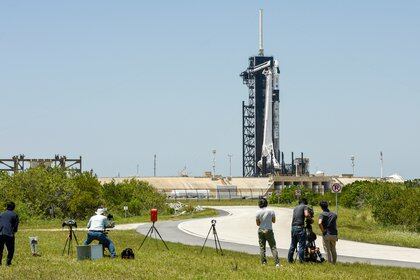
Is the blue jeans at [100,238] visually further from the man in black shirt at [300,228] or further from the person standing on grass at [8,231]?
Answer: the man in black shirt at [300,228]

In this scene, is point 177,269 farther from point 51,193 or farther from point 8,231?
point 51,193

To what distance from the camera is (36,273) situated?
72.2 feet

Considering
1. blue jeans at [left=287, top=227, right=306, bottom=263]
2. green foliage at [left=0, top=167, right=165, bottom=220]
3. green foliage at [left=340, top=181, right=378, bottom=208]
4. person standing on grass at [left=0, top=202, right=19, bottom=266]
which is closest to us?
person standing on grass at [left=0, top=202, right=19, bottom=266]

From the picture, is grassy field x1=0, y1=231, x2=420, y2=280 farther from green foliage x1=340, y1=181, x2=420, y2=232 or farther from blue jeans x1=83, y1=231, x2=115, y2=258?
green foliage x1=340, y1=181, x2=420, y2=232

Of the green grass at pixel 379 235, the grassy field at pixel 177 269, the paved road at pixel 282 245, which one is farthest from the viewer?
the green grass at pixel 379 235

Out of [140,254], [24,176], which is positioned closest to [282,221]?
[24,176]

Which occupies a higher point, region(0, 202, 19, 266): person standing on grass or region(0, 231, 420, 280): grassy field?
region(0, 202, 19, 266): person standing on grass

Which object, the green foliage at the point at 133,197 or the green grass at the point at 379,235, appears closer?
the green grass at the point at 379,235

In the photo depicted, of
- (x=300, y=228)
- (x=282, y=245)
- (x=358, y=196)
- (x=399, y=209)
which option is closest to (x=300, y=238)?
(x=300, y=228)

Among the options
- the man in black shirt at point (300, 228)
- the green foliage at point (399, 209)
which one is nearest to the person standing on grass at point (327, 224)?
the man in black shirt at point (300, 228)

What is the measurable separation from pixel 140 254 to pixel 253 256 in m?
4.42

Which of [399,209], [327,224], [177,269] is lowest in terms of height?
[177,269]

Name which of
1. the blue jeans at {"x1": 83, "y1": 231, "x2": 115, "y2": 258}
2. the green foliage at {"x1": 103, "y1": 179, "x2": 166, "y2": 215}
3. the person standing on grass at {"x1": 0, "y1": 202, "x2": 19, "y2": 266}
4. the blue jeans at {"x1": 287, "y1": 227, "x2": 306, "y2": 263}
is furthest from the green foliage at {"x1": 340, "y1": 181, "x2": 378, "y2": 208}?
the person standing on grass at {"x1": 0, "y1": 202, "x2": 19, "y2": 266}

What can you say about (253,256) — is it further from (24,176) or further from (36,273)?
(24,176)
